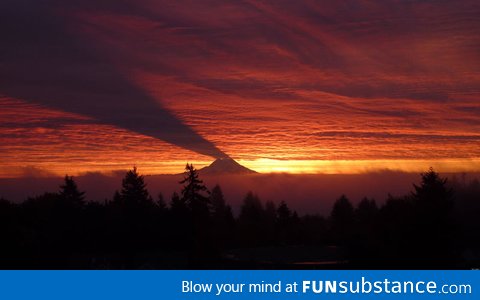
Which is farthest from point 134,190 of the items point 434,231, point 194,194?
point 434,231

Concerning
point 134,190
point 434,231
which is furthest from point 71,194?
point 434,231

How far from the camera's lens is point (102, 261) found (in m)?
29.3

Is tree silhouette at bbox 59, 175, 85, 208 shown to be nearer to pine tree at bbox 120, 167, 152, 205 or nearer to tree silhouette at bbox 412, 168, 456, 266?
pine tree at bbox 120, 167, 152, 205

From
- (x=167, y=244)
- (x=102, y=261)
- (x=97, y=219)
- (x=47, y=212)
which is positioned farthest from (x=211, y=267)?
(x=47, y=212)

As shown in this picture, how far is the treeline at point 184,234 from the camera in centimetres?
2659

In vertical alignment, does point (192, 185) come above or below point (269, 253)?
above

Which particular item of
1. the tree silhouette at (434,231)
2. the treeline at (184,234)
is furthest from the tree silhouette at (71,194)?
the tree silhouette at (434,231)

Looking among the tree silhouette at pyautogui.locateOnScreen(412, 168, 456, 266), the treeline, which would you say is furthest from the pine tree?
the tree silhouette at pyautogui.locateOnScreen(412, 168, 456, 266)

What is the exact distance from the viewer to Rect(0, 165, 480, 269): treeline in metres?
26.6

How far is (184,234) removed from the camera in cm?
2995

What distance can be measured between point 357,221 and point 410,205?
400 inches

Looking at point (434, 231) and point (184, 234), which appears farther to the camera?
point (184, 234)

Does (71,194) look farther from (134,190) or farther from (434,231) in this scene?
(434,231)

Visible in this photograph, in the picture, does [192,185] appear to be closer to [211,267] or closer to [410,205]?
[211,267]
